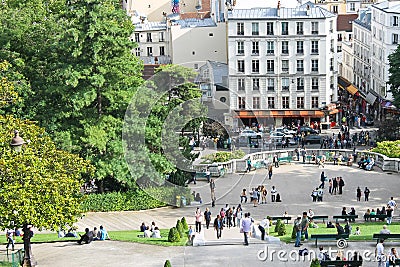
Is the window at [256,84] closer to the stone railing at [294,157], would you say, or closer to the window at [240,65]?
the window at [240,65]

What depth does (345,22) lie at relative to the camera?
137000 mm

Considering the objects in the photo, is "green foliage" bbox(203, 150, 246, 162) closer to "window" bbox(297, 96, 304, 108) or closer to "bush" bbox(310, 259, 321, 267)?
"window" bbox(297, 96, 304, 108)

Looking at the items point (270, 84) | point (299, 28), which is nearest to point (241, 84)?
point (270, 84)

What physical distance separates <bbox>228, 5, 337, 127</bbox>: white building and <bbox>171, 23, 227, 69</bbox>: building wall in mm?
5968

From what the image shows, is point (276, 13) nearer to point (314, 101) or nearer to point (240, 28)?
point (240, 28)

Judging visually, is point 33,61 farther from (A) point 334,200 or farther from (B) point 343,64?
(B) point 343,64

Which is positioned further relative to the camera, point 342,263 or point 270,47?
point 270,47

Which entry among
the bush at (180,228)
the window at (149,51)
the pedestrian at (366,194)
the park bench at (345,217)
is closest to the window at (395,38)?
the window at (149,51)

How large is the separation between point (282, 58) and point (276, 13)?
467cm

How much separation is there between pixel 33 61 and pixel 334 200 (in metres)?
23.4

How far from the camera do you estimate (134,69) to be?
72.7 metres

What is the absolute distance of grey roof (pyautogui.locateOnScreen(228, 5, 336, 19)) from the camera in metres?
107

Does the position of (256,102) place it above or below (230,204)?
above

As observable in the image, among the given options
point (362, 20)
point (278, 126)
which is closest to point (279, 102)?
point (278, 126)
